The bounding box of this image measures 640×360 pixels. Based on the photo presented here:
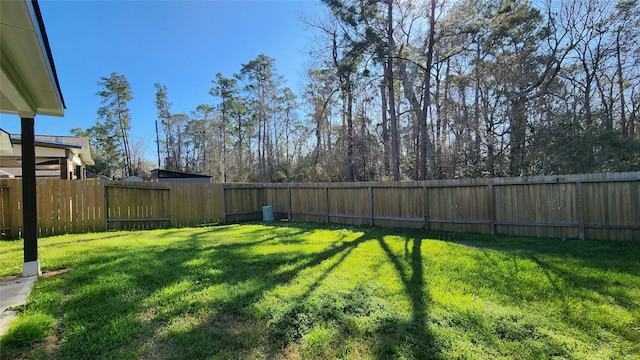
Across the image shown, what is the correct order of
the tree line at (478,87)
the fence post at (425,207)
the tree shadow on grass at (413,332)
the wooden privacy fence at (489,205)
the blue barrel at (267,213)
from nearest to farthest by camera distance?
the tree shadow on grass at (413,332) < the wooden privacy fence at (489,205) < the fence post at (425,207) < the tree line at (478,87) < the blue barrel at (267,213)

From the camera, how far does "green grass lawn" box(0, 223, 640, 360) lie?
221 centimetres

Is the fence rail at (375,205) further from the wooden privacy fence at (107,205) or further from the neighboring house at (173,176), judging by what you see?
the neighboring house at (173,176)

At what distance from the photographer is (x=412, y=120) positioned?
51.0 feet

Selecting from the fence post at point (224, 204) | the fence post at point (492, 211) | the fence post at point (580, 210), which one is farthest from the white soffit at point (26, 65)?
the fence post at point (580, 210)

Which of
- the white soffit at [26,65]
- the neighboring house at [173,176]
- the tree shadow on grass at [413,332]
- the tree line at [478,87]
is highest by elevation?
the tree line at [478,87]

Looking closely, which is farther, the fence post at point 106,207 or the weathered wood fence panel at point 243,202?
the weathered wood fence panel at point 243,202

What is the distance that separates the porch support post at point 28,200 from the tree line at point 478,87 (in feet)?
31.0

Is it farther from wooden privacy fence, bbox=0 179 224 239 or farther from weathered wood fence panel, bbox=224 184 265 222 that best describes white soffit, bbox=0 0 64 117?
weathered wood fence panel, bbox=224 184 265 222

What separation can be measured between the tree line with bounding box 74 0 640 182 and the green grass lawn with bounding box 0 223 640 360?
23.6 feet

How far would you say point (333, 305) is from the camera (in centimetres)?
288

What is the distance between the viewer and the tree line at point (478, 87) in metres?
10.8

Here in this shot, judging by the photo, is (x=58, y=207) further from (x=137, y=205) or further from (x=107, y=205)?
(x=137, y=205)

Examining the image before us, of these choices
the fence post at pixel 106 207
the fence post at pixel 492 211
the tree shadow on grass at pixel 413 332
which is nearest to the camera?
the tree shadow on grass at pixel 413 332

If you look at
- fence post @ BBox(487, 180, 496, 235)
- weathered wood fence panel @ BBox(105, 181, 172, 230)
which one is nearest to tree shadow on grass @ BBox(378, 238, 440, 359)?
fence post @ BBox(487, 180, 496, 235)
